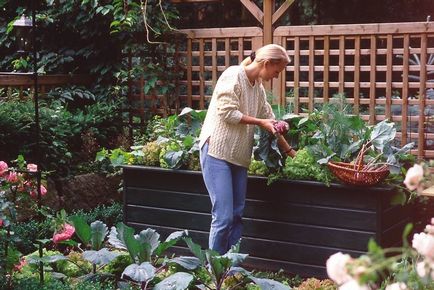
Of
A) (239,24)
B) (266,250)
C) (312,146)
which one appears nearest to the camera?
(312,146)

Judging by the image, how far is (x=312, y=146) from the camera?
207 inches

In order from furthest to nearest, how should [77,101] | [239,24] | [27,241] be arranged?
1. [239,24]
2. [77,101]
3. [27,241]

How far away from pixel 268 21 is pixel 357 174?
8.96 ft

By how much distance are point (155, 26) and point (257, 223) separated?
3133 mm

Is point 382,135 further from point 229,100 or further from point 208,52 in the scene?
point 208,52

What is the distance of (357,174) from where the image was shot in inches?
197

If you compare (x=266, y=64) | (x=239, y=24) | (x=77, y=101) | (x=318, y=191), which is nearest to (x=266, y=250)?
(x=318, y=191)

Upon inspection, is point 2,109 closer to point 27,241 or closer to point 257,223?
point 27,241

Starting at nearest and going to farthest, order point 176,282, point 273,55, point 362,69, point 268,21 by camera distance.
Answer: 1. point 176,282
2. point 273,55
3. point 362,69
4. point 268,21

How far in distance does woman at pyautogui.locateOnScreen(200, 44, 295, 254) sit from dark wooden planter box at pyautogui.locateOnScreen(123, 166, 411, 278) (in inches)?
19.5

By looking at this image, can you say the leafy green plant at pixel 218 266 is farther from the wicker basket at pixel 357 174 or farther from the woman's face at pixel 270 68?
the woman's face at pixel 270 68

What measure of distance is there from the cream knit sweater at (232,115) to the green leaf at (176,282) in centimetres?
92

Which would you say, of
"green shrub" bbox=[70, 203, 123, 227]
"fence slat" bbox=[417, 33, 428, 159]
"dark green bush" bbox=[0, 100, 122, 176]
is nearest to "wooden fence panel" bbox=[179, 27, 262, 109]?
"dark green bush" bbox=[0, 100, 122, 176]

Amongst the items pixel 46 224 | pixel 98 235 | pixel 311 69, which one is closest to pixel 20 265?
pixel 98 235
